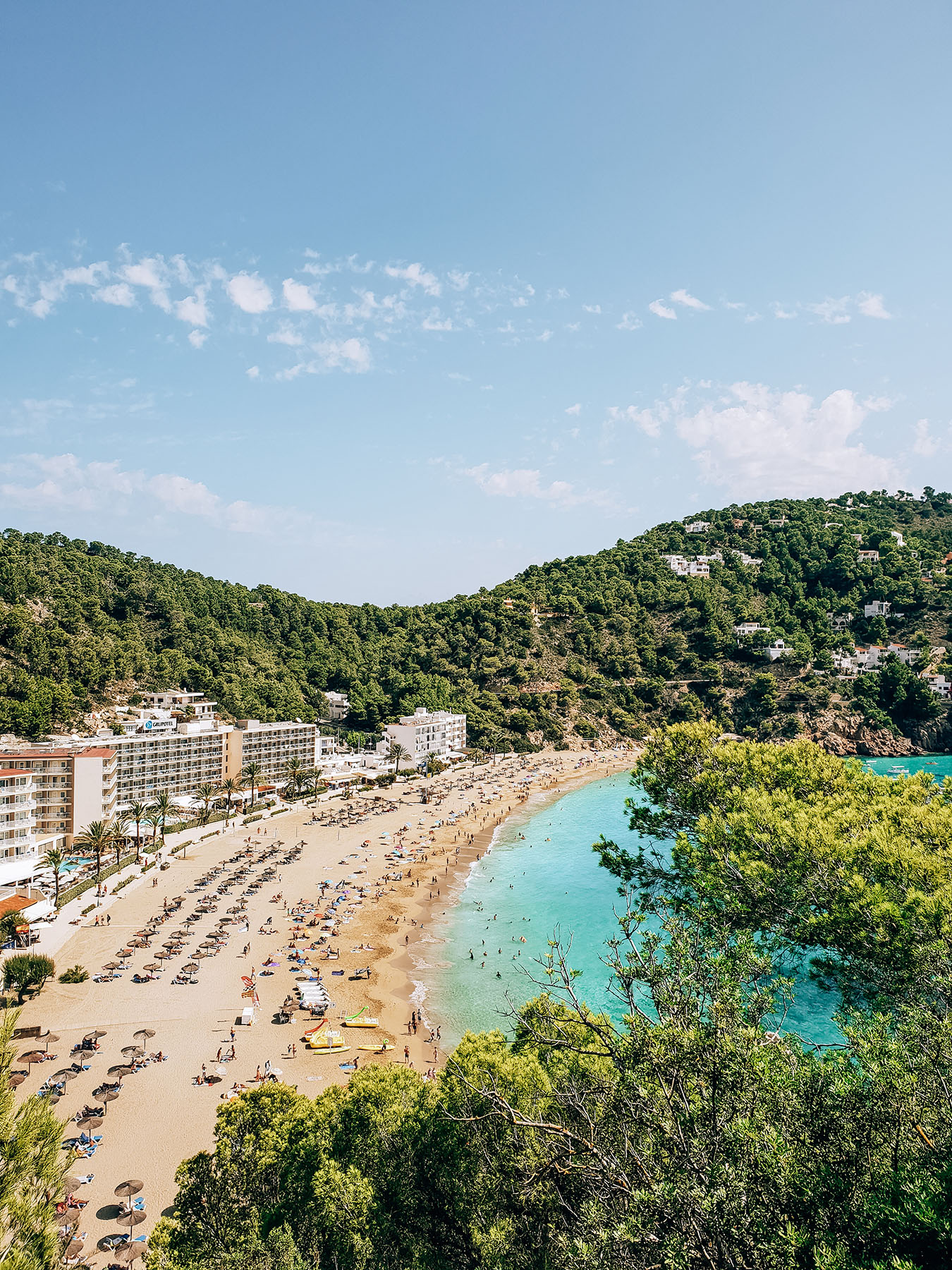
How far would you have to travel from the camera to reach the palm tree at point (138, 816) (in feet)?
150

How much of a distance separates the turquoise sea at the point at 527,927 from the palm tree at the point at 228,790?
857 inches

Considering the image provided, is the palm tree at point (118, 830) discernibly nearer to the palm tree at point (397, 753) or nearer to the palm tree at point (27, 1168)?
the palm tree at point (397, 753)

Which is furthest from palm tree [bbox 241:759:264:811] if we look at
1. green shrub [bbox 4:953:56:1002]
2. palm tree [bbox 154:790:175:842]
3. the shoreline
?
green shrub [bbox 4:953:56:1002]

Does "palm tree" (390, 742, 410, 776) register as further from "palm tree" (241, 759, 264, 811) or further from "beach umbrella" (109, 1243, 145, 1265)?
"beach umbrella" (109, 1243, 145, 1265)

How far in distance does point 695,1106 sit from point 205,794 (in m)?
55.2

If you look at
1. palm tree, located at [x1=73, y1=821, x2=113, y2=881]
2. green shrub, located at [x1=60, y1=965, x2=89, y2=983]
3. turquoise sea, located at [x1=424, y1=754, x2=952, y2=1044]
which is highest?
palm tree, located at [x1=73, y1=821, x2=113, y2=881]

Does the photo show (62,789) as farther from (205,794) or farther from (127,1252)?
(127,1252)

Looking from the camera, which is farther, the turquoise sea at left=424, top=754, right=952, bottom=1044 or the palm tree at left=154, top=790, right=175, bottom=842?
the palm tree at left=154, top=790, right=175, bottom=842

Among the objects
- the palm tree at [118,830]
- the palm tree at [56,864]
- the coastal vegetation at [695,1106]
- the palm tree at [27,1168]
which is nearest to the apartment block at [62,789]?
the palm tree at [118,830]

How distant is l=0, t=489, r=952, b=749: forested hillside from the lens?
72.4 meters

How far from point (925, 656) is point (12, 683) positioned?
4194 inches

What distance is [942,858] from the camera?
14133mm

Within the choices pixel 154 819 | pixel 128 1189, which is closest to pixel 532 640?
pixel 154 819

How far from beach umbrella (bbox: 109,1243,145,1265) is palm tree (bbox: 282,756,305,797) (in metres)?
46.7
